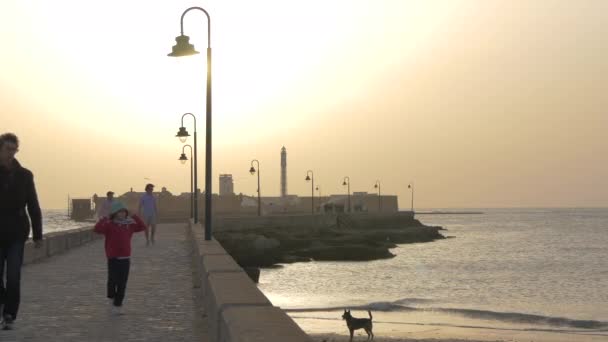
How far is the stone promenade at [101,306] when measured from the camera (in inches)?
368

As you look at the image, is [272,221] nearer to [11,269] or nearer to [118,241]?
[118,241]

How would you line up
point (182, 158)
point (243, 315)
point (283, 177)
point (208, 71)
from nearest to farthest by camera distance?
point (243, 315) < point (208, 71) < point (182, 158) < point (283, 177)

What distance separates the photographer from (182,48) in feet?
65.1

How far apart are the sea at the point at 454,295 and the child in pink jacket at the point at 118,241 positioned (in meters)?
16.8

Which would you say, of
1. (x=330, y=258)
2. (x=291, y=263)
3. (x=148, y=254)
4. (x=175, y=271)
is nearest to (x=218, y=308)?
(x=175, y=271)

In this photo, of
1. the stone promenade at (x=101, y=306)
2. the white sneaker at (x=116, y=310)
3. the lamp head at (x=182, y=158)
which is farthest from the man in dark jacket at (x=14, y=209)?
the lamp head at (x=182, y=158)

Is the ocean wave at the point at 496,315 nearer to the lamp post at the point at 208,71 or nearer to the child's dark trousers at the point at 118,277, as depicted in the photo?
the lamp post at the point at 208,71

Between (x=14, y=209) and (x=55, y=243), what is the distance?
17.0 metres

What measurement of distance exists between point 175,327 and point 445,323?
2406 centimetres

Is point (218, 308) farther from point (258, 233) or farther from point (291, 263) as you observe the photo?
point (258, 233)

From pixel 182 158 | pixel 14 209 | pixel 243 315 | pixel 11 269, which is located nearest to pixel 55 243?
pixel 11 269

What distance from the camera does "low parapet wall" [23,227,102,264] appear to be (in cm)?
2033

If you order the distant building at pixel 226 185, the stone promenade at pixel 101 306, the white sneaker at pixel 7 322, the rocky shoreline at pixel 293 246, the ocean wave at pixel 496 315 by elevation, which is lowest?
the ocean wave at pixel 496 315

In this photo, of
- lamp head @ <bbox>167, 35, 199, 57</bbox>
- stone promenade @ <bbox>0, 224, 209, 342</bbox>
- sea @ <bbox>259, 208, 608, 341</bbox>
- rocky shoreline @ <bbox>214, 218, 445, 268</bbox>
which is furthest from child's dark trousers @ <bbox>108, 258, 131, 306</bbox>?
rocky shoreline @ <bbox>214, 218, 445, 268</bbox>
